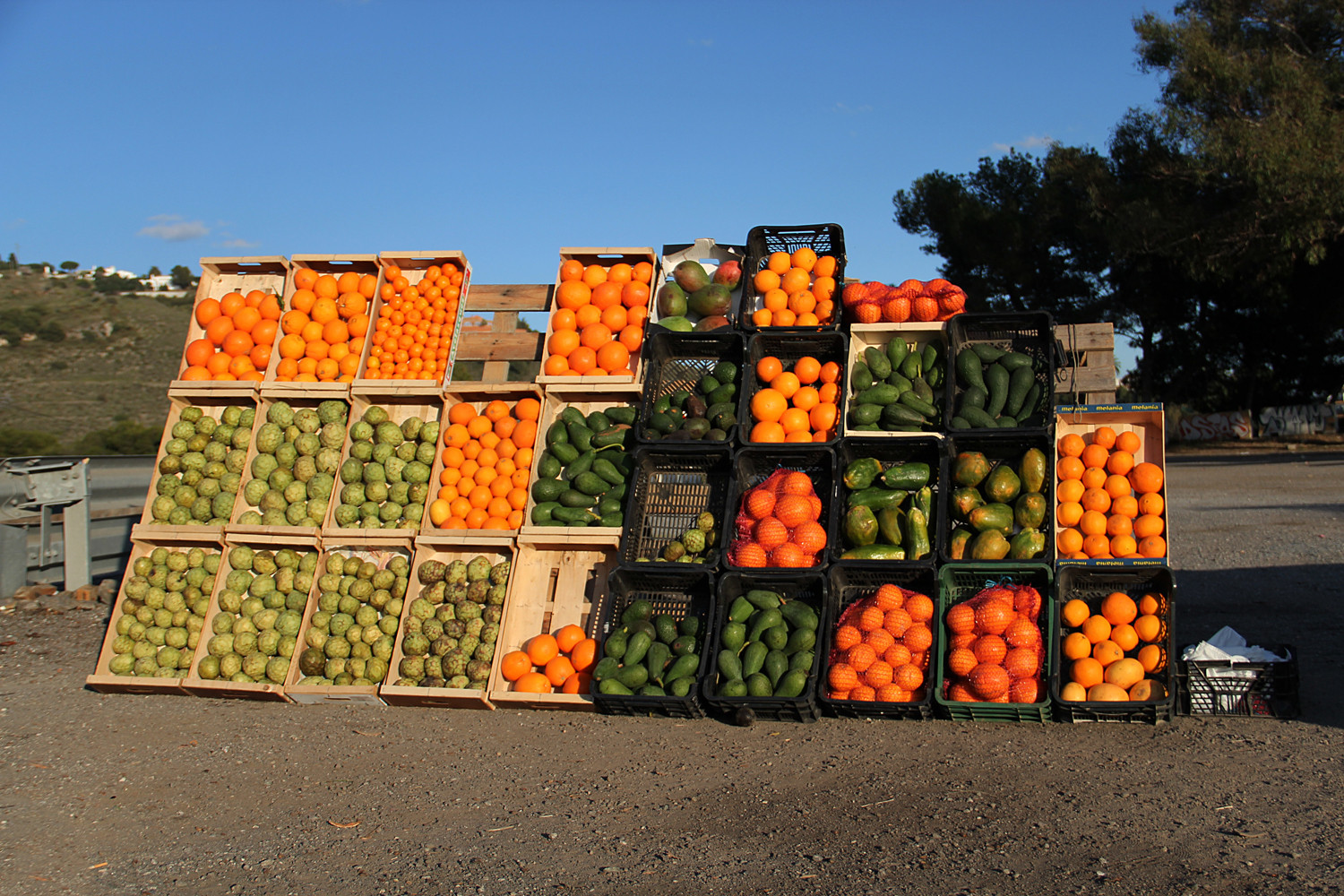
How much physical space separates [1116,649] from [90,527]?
882 cm

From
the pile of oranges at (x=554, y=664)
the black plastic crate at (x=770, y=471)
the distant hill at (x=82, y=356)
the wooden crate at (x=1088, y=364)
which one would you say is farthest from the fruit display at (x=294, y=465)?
the distant hill at (x=82, y=356)

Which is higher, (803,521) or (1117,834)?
(803,521)

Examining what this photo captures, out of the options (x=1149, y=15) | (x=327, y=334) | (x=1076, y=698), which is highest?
(x=1149, y=15)

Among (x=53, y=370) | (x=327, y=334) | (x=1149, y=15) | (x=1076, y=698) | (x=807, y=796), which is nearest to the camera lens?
(x=807, y=796)

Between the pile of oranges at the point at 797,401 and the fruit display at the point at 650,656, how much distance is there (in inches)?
50.2

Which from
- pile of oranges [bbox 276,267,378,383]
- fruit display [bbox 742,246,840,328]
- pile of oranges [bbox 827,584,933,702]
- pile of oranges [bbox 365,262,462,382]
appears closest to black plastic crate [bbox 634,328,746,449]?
fruit display [bbox 742,246,840,328]


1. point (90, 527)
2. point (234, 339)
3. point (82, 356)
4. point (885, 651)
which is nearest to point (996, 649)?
point (885, 651)

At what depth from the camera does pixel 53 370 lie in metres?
36.8

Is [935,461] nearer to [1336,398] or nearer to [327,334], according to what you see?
[327,334]

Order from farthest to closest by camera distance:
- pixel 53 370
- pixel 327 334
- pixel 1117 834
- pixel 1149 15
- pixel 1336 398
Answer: pixel 53 370 → pixel 1336 398 → pixel 1149 15 → pixel 327 334 → pixel 1117 834

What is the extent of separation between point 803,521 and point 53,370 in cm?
3997

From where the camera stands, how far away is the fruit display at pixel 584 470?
→ 6.11 metres

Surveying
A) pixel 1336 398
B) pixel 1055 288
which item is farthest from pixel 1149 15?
pixel 1336 398

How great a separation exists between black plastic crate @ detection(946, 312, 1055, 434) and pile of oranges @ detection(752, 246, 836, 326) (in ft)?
2.79
